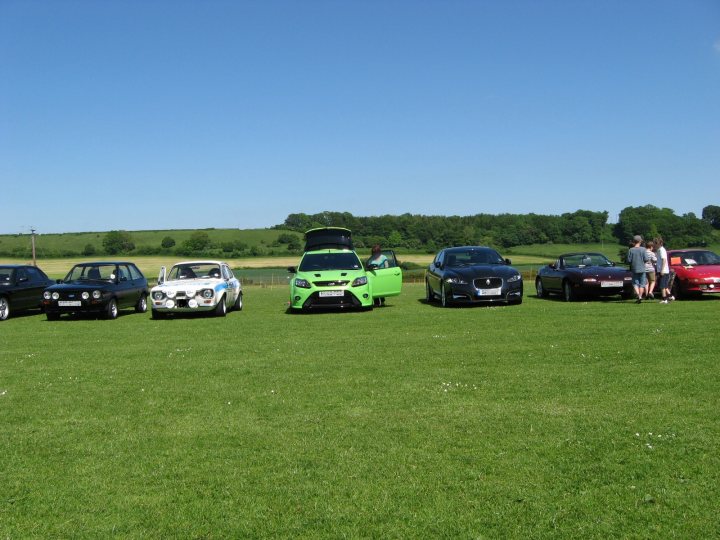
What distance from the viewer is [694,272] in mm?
19156

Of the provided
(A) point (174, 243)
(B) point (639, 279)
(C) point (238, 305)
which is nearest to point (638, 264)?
(B) point (639, 279)

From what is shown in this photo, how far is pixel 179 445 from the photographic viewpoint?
5.30 m

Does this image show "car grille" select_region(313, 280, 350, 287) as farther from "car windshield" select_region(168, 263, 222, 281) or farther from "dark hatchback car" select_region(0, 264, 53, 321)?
"dark hatchback car" select_region(0, 264, 53, 321)

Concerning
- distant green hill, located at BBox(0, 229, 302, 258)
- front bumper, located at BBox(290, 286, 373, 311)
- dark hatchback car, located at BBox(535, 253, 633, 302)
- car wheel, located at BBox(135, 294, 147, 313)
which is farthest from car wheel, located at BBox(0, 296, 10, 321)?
distant green hill, located at BBox(0, 229, 302, 258)

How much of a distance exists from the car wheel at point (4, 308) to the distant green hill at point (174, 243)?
6563cm

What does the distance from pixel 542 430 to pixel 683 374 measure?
290 cm

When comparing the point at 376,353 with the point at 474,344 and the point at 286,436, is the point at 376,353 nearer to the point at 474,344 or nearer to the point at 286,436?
the point at 474,344

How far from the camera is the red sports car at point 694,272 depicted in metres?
19.0

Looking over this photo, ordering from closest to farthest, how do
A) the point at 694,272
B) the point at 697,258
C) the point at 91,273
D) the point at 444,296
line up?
1. the point at 444,296
2. the point at 694,272
3. the point at 91,273
4. the point at 697,258

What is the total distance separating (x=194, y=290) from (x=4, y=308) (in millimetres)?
5502

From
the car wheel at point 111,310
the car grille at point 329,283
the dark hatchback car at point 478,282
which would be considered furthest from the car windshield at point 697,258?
the car wheel at point 111,310

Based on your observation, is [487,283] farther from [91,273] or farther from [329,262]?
[91,273]

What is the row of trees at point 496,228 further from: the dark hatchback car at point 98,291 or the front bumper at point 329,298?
the front bumper at point 329,298

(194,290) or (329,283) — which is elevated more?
(329,283)
